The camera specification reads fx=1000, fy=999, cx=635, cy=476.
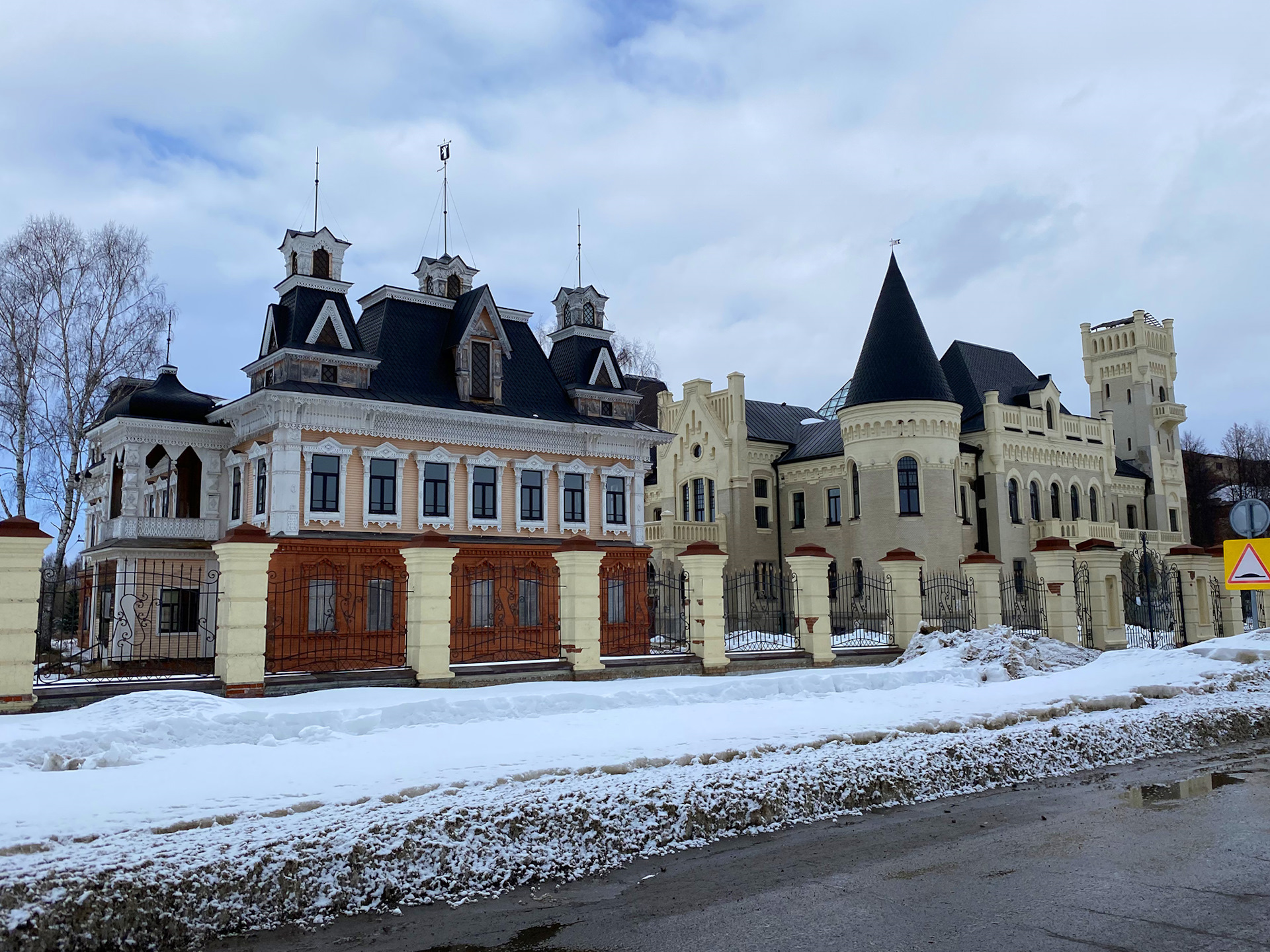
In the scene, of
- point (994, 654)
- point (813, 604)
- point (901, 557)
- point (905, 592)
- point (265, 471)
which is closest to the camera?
point (994, 654)

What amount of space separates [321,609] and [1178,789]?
18.9 metres

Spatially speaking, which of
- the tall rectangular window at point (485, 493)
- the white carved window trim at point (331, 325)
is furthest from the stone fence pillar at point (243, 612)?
the tall rectangular window at point (485, 493)

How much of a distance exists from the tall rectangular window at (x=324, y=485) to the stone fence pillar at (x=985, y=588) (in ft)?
48.1

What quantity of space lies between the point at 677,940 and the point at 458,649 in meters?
18.3

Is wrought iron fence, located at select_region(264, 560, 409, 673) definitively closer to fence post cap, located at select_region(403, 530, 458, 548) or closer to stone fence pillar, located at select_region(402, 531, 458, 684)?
stone fence pillar, located at select_region(402, 531, 458, 684)

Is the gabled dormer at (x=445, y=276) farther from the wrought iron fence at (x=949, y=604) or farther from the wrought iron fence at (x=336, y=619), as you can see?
the wrought iron fence at (x=949, y=604)

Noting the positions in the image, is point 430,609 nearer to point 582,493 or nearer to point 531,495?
point 531,495

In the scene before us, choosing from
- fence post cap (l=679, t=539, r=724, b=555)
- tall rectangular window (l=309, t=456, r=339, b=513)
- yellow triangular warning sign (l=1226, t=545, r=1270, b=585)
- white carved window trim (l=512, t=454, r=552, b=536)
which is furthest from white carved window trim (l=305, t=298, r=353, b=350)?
yellow triangular warning sign (l=1226, t=545, r=1270, b=585)

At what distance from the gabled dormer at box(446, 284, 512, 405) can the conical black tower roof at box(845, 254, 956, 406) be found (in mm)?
14040

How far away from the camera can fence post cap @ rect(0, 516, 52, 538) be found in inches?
424

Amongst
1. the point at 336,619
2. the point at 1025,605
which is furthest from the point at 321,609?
the point at 1025,605

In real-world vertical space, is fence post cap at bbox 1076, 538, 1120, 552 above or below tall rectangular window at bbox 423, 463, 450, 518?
below

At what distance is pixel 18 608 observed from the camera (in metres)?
10.8

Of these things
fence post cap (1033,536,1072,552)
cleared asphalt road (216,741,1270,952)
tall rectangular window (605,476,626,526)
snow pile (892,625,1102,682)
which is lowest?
cleared asphalt road (216,741,1270,952)
